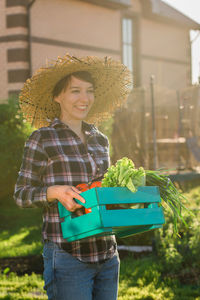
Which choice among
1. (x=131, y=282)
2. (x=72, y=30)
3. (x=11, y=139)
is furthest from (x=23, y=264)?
(x=72, y=30)

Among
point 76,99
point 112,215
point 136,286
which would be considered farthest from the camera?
point 136,286

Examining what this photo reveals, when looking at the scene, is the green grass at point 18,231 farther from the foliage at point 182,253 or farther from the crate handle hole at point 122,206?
the crate handle hole at point 122,206

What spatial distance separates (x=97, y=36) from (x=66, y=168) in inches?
560

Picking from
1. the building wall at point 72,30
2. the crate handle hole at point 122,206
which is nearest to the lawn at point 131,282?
the crate handle hole at point 122,206

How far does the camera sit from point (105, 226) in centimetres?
209

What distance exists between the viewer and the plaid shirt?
2.42m

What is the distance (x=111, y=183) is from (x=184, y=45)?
756 inches

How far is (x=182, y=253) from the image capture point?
17.6ft

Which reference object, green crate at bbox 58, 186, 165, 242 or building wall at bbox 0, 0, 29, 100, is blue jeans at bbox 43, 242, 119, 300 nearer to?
green crate at bbox 58, 186, 165, 242

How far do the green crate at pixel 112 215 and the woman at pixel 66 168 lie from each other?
7 cm

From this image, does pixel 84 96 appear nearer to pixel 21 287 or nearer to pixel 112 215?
Answer: pixel 112 215

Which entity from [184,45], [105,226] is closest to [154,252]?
[105,226]

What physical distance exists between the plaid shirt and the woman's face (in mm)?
86

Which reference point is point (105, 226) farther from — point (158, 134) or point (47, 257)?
point (158, 134)
